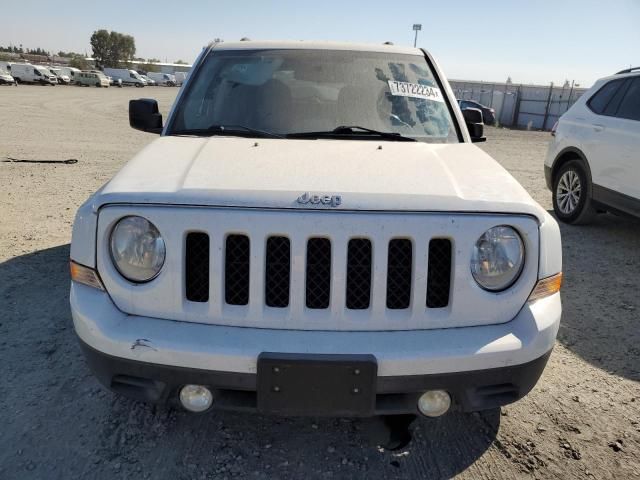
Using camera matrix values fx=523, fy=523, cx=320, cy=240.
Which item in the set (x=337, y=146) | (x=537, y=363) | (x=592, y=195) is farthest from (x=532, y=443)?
(x=592, y=195)

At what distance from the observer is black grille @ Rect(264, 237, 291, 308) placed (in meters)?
2.02

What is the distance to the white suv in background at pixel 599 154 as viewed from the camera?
5.46 metres

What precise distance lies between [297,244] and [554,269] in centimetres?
107

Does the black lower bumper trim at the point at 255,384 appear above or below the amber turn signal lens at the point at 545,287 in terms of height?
below

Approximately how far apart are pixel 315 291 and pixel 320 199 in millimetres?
358

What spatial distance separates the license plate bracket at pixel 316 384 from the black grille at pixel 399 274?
10.7 inches

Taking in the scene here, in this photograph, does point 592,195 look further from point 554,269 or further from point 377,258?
point 377,258

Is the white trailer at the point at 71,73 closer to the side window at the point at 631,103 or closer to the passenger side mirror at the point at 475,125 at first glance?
the side window at the point at 631,103

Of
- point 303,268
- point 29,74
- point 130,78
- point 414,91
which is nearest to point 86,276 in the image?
point 303,268

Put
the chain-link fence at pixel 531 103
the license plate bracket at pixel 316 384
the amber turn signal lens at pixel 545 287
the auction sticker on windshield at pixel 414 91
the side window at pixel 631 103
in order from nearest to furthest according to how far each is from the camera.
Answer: the license plate bracket at pixel 316 384 → the amber turn signal lens at pixel 545 287 → the auction sticker on windshield at pixel 414 91 → the side window at pixel 631 103 → the chain-link fence at pixel 531 103

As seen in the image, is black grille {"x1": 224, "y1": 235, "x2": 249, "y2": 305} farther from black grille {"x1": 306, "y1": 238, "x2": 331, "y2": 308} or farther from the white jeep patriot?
black grille {"x1": 306, "y1": 238, "x2": 331, "y2": 308}

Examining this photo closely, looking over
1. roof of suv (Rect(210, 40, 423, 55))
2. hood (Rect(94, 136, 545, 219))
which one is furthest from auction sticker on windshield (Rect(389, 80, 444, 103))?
hood (Rect(94, 136, 545, 219))

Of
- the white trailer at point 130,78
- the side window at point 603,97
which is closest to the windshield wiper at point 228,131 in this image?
the side window at point 603,97

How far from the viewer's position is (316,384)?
1.91m
